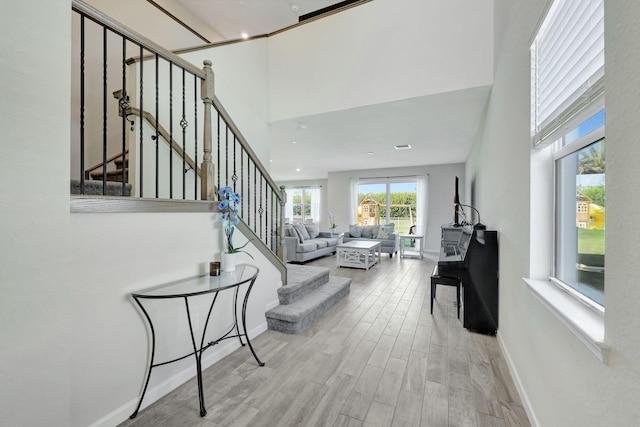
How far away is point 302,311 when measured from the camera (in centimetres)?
284

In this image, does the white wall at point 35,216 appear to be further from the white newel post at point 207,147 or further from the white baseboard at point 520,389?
the white baseboard at point 520,389

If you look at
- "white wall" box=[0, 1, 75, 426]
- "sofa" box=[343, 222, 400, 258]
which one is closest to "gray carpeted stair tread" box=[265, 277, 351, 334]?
"white wall" box=[0, 1, 75, 426]

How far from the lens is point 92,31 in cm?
347

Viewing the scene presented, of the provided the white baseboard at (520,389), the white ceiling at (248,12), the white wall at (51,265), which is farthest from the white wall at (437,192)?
the white wall at (51,265)

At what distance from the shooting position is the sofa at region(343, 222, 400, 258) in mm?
7270

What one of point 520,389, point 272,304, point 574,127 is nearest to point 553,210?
point 574,127

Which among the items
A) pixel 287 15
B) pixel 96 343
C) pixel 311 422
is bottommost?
pixel 311 422

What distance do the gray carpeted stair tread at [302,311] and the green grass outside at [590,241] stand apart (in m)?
2.24

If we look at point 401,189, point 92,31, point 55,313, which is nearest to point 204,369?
point 55,313

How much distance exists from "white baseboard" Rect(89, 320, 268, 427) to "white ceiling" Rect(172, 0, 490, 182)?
2.98 metres

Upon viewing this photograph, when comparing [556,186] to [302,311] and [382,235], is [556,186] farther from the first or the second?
[382,235]

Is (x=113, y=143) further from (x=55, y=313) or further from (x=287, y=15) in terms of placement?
(x=287, y=15)

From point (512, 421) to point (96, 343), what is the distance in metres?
2.37

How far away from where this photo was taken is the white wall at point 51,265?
1060 millimetres
